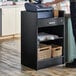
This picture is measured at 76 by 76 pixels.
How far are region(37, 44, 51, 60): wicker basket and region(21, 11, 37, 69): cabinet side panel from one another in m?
0.11

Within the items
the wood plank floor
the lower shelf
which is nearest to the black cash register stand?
the lower shelf

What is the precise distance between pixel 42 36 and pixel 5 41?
282 cm

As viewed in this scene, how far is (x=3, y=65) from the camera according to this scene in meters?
4.36

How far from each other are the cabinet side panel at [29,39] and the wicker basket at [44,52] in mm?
106

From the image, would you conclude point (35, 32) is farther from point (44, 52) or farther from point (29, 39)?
point (44, 52)

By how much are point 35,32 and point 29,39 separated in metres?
0.23

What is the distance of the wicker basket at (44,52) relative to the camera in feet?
13.3

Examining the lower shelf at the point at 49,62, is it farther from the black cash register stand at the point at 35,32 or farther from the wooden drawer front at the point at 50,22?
the wooden drawer front at the point at 50,22

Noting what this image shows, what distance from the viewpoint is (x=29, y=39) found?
161 inches

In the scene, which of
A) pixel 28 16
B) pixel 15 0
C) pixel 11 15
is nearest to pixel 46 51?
pixel 28 16

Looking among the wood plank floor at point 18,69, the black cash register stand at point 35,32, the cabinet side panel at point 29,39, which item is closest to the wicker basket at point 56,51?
the black cash register stand at point 35,32

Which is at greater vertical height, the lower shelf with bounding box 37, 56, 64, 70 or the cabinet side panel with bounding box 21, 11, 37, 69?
the cabinet side panel with bounding box 21, 11, 37, 69

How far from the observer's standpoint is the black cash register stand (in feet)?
12.9

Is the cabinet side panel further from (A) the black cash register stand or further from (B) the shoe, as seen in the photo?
(B) the shoe
